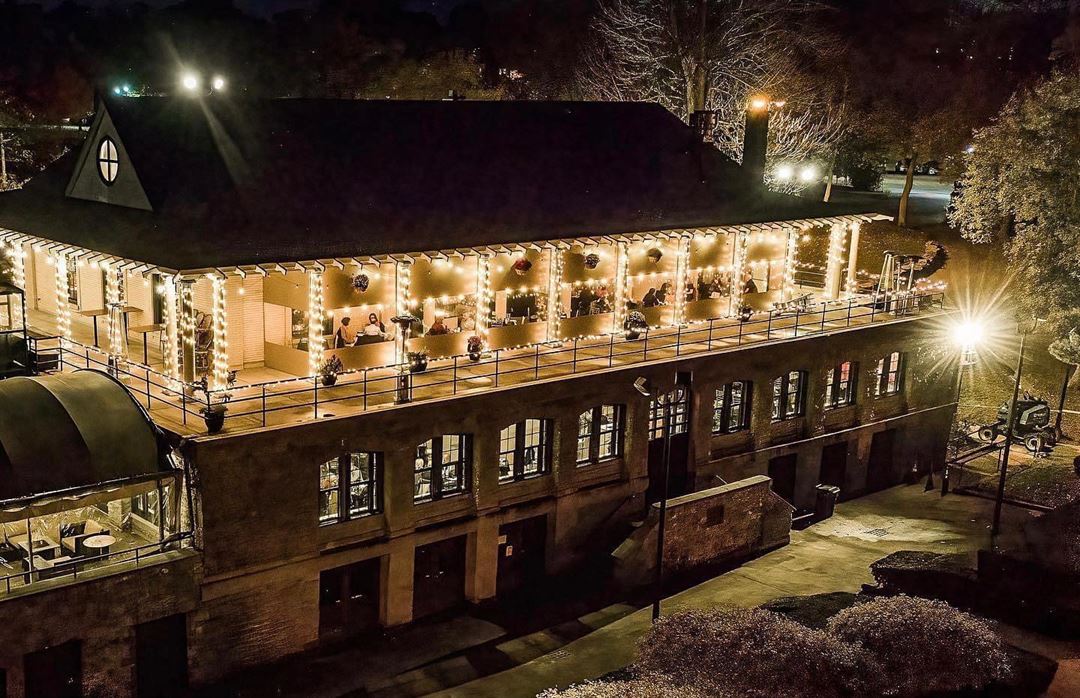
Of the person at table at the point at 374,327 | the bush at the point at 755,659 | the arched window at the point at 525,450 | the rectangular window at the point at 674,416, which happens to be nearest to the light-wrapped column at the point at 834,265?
the rectangular window at the point at 674,416

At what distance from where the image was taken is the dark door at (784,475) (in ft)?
127

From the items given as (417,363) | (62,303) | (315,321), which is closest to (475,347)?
(417,363)

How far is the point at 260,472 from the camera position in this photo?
2595 centimetres

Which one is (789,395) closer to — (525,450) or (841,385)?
(841,385)

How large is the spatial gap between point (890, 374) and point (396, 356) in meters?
19.5

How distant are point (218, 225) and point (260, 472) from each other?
6681 millimetres

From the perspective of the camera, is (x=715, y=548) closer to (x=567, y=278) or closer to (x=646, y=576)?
(x=646, y=576)

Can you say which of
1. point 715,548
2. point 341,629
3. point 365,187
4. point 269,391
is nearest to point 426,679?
point 341,629

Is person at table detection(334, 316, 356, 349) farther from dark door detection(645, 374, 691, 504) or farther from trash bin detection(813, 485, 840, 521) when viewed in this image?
trash bin detection(813, 485, 840, 521)

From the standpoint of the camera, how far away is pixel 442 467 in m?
29.8

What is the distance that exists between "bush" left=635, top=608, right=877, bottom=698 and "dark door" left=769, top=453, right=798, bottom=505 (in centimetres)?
1341

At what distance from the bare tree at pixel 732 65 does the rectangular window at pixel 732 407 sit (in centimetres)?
2206

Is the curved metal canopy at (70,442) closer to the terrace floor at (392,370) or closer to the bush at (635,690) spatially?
the terrace floor at (392,370)

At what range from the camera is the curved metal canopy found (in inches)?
938
